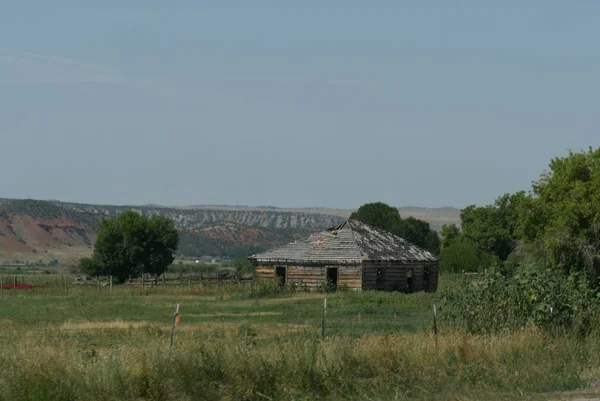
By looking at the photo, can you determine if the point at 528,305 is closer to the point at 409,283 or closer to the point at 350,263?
the point at 350,263

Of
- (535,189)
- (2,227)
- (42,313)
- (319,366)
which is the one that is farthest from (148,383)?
(2,227)

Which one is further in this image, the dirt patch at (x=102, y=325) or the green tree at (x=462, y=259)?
the green tree at (x=462, y=259)

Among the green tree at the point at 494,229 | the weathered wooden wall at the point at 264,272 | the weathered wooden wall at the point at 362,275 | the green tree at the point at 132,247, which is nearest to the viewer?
the weathered wooden wall at the point at 362,275

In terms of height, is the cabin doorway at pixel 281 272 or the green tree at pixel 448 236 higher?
the green tree at pixel 448 236

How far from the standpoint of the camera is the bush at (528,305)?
70.5ft

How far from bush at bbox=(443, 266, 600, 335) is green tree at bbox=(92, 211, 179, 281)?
205 ft

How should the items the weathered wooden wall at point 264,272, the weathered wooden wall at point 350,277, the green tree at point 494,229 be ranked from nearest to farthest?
the weathered wooden wall at point 350,277, the weathered wooden wall at point 264,272, the green tree at point 494,229

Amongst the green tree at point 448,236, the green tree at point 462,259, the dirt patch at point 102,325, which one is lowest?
the dirt patch at point 102,325

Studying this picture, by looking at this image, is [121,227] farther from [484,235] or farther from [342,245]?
[484,235]

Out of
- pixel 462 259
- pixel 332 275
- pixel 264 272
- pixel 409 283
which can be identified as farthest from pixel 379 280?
pixel 462 259

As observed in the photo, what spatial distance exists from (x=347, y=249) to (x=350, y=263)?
1.28 meters

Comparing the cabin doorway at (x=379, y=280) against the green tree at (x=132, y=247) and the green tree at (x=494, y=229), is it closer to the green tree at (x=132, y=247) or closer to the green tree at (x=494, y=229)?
the green tree at (x=132, y=247)

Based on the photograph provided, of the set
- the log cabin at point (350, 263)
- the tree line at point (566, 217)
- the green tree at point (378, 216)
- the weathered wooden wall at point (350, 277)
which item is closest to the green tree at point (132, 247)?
the green tree at point (378, 216)

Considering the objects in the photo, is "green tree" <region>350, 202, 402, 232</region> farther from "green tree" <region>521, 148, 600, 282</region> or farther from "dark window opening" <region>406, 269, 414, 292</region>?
"green tree" <region>521, 148, 600, 282</region>
